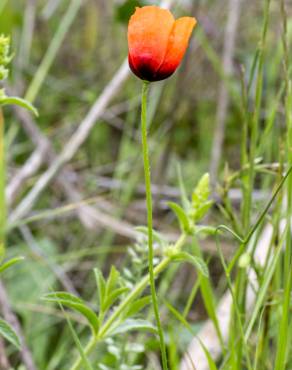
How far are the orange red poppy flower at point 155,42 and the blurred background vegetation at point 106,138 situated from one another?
0.75 metres

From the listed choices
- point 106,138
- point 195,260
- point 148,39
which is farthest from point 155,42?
point 106,138

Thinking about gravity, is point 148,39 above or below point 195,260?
above

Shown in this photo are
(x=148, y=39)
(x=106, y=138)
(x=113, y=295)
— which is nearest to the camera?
(x=148, y=39)

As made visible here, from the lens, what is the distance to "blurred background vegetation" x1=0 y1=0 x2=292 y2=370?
1.68 metres

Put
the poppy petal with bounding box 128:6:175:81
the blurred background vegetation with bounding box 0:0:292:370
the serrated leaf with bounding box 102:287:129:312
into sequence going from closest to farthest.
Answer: the poppy petal with bounding box 128:6:175:81
the serrated leaf with bounding box 102:287:129:312
the blurred background vegetation with bounding box 0:0:292:370

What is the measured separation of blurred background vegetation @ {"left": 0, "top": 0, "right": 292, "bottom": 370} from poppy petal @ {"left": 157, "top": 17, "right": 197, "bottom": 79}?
29.5 inches

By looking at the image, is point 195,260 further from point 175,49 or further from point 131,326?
point 175,49

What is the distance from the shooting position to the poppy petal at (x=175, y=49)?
610 millimetres

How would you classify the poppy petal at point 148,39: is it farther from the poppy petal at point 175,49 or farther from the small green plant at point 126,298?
the small green plant at point 126,298

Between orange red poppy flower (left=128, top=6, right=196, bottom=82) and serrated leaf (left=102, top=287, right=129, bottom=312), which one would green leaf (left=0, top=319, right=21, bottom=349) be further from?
orange red poppy flower (left=128, top=6, right=196, bottom=82)

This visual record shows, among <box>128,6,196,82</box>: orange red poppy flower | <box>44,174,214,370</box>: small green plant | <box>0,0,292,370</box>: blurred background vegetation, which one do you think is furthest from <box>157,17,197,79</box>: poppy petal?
<box>0,0,292,370</box>: blurred background vegetation

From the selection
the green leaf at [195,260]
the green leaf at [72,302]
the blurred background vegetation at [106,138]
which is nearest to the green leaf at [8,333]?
the green leaf at [72,302]

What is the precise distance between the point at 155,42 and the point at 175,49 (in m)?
0.02

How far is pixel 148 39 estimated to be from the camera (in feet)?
1.95
